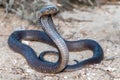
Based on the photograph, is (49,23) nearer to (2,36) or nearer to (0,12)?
(2,36)

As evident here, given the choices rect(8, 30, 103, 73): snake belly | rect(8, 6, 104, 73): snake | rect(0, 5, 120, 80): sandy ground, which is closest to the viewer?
rect(8, 6, 104, 73): snake

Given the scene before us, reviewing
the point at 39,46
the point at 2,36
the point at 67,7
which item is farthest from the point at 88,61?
the point at 67,7

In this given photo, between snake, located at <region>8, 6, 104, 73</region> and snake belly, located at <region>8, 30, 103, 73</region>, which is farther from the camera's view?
snake belly, located at <region>8, 30, 103, 73</region>

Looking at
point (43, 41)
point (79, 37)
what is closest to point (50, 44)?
point (43, 41)

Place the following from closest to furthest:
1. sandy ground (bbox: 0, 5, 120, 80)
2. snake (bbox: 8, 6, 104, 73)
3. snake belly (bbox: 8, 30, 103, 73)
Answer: snake (bbox: 8, 6, 104, 73)
sandy ground (bbox: 0, 5, 120, 80)
snake belly (bbox: 8, 30, 103, 73)

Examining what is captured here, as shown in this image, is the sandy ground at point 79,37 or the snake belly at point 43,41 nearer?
the sandy ground at point 79,37
